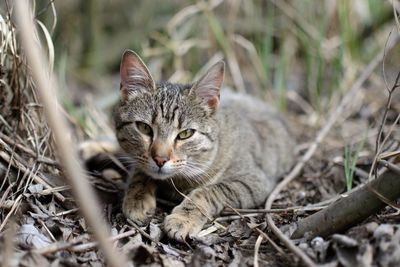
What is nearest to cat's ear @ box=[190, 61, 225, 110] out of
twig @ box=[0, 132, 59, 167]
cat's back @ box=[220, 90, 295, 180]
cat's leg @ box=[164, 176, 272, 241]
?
cat's back @ box=[220, 90, 295, 180]

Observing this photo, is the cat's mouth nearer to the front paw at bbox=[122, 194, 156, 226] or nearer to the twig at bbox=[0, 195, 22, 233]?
the front paw at bbox=[122, 194, 156, 226]

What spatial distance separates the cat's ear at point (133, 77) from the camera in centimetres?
278

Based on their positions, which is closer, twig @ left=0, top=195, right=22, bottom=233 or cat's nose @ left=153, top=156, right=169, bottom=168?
twig @ left=0, top=195, right=22, bottom=233

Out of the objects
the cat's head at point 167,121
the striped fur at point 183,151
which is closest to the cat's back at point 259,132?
the striped fur at point 183,151

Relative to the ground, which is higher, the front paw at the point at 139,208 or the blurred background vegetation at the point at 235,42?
the blurred background vegetation at the point at 235,42

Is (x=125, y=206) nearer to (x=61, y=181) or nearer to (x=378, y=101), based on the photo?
(x=61, y=181)

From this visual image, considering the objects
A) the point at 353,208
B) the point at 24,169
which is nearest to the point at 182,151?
the point at 24,169

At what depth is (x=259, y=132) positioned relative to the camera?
3.72 meters

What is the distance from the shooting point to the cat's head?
264cm

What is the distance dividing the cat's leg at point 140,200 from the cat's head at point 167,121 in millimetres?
114

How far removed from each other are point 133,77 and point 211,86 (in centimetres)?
47

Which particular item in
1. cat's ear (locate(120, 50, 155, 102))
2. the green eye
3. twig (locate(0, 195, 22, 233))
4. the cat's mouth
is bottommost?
twig (locate(0, 195, 22, 233))

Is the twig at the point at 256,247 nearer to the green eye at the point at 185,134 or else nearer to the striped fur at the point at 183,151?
the striped fur at the point at 183,151

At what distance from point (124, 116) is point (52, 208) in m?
0.67
